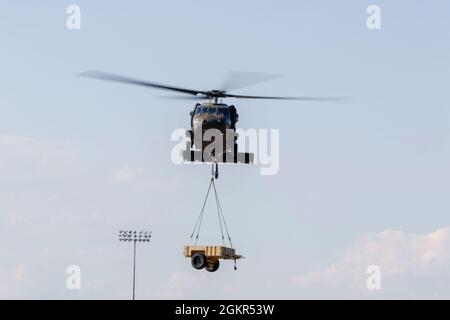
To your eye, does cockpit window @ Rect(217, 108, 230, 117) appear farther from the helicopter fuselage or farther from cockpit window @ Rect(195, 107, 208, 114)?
cockpit window @ Rect(195, 107, 208, 114)

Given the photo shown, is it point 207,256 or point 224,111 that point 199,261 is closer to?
point 207,256

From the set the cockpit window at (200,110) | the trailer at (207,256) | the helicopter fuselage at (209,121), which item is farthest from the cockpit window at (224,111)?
the trailer at (207,256)

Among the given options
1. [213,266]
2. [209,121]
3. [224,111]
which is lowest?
[213,266]

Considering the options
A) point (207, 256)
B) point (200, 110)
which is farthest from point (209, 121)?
point (207, 256)

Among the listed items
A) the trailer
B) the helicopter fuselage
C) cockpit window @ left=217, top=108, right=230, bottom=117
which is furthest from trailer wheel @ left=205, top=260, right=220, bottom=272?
cockpit window @ left=217, top=108, right=230, bottom=117

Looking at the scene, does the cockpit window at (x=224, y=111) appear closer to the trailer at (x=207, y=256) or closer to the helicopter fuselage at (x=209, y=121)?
the helicopter fuselage at (x=209, y=121)

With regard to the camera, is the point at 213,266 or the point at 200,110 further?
the point at 200,110

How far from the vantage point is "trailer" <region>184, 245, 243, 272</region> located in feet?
394

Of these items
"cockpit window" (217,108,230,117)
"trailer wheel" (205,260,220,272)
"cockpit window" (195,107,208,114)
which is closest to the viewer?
"trailer wheel" (205,260,220,272)

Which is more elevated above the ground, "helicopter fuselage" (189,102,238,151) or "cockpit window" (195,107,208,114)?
"cockpit window" (195,107,208,114)

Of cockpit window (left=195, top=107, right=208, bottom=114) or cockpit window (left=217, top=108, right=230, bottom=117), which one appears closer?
cockpit window (left=217, top=108, right=230, bottom=117)

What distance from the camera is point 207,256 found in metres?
120

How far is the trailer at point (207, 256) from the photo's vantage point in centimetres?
12019
